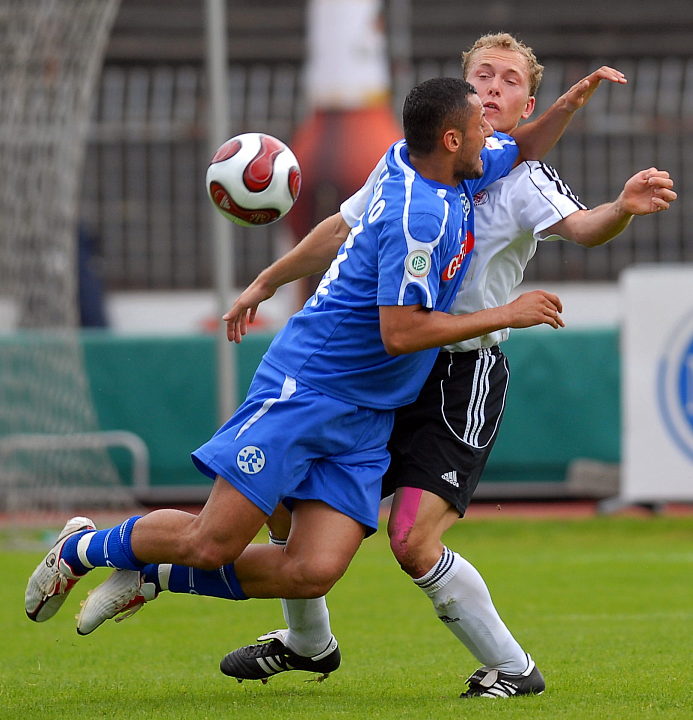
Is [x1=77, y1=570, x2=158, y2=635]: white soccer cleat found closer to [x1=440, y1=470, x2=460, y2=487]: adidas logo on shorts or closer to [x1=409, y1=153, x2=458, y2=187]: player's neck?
[x1=440, y1=470, x2=460, y2=487]: adidas logo on shorts

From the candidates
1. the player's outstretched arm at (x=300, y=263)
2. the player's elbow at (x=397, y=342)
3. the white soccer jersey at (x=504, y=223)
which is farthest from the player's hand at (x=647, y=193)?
the player's outstretched arm at (x=300, y=263)

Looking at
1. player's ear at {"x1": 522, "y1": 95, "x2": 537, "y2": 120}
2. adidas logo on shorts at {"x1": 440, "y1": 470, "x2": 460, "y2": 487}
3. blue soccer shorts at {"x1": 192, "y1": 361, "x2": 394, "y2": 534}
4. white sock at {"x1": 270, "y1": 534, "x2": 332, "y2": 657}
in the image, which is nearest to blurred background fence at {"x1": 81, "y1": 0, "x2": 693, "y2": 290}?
player's ear at {"x1": 522, "y1": 95, "x2": 537, "y2": 120}

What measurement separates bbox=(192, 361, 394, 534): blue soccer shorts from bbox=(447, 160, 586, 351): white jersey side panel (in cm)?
53

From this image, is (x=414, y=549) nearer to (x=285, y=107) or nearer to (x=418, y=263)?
(x=418, y=263)

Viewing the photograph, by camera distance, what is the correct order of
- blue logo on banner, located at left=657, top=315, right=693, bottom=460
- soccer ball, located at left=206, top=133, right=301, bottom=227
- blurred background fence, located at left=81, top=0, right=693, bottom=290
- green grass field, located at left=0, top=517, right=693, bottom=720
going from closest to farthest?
green grass field, located at left=0, top=517, right=693, bottom=720
soccer ball, located at left=206, top=133, right=301, bottom=227
blue logo on banner, located at left=657, top=315, right=693, bottom=460
blurred background fence, located at left=81, top=0, right=693, bottom=290

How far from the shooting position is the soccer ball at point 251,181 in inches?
203

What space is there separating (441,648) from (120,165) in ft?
44.2

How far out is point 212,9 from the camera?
452 inches

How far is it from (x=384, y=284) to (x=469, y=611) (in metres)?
1.17

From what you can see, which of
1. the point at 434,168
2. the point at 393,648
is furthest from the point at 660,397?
the point at 434,168

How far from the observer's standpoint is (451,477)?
4.89m

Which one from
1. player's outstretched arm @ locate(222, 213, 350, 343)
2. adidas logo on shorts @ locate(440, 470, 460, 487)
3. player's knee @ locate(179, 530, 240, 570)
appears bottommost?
player's knee @ locate(179, 530, 240, 570)

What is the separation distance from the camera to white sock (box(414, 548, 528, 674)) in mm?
4844

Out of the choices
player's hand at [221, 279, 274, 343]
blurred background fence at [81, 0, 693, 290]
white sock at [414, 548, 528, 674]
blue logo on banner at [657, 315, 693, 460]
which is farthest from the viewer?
blurred background fence at [81, 0, 693, 290]
